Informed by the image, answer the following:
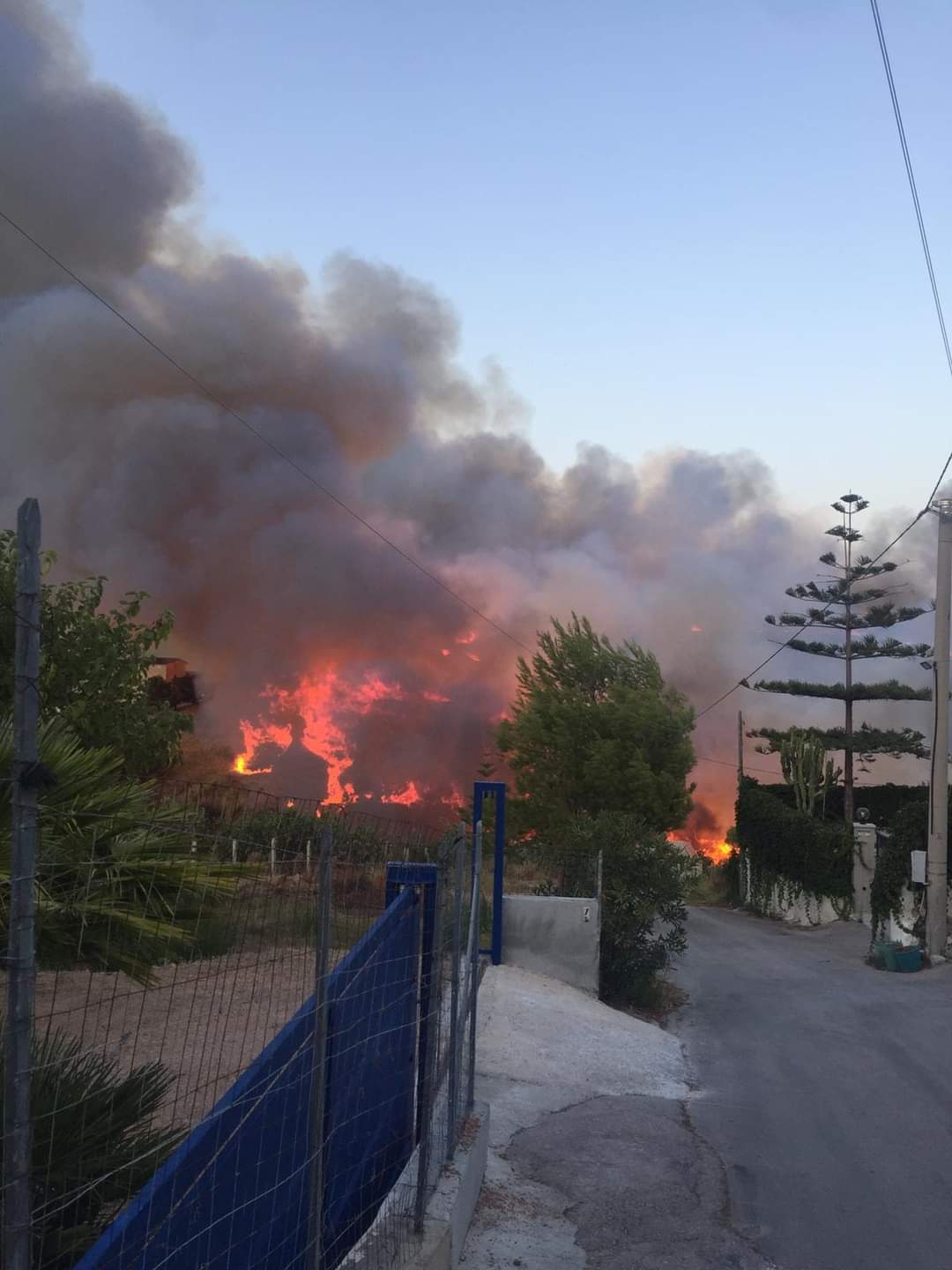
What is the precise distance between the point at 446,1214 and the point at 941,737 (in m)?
15.5


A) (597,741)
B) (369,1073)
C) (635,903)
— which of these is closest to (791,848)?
(597,741)

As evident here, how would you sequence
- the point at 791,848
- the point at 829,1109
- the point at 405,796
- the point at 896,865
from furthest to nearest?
the point at 405,796
the point at 791,848
the point at 896,865
the point at 829,1109

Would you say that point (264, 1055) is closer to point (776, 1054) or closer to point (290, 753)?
point (776, 1054)

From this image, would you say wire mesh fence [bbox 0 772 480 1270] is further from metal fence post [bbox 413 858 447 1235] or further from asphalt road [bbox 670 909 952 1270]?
asphalt road [bbox 670 909 952 1270]

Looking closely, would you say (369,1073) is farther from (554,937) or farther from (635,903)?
(635,903)

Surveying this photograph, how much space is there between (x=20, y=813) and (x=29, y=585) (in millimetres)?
325

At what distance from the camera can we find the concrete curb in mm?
3805

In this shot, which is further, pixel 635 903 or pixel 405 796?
pixel 405 796

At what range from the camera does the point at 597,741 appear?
114 feet

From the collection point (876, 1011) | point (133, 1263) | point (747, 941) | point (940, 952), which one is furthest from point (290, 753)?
point (133, 1263)

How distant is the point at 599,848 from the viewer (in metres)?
14.2

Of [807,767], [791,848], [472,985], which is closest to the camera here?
[472,985]

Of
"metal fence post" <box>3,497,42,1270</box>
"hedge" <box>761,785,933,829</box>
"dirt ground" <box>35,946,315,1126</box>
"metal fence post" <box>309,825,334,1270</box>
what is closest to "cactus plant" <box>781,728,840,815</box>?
"hedge" <box>761,785,933,829</box>

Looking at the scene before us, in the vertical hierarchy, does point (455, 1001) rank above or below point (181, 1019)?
above
